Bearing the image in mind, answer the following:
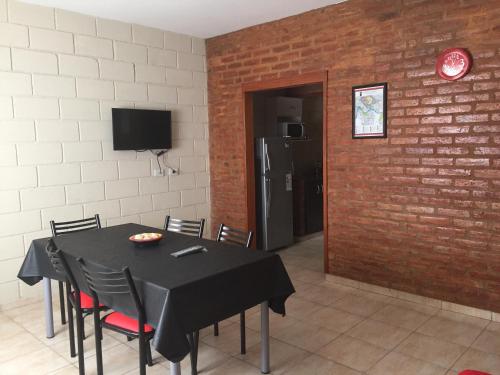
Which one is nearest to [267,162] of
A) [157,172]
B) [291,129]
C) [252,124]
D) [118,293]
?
[252,124]

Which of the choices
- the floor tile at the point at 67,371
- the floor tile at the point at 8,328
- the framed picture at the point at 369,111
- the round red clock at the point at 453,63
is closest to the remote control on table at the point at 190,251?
the floor tile at the point at 67,371

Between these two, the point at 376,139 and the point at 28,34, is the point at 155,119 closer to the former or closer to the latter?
the point at 28,34

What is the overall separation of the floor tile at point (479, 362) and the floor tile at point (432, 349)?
0.04 metres

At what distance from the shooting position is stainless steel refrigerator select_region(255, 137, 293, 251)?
5410 millimetres

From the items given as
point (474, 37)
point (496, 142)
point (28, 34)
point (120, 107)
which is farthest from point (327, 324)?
point (28, 34)

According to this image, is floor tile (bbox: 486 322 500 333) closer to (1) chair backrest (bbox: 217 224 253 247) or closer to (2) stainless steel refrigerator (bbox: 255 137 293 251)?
(1) chair backrest (bbox: 217 224 253 247)

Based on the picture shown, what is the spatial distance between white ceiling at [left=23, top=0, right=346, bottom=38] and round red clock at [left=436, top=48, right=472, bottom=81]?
121 centimetres

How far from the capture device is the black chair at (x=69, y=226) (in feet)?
11.4

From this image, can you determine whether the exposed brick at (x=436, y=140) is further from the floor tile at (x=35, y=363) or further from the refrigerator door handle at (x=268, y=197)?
the floor tile at (x=35, y=363)

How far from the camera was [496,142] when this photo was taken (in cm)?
323

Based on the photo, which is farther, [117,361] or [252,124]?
[252,124]

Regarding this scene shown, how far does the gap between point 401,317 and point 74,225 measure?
3.06 m

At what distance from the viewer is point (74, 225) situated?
13.0ft

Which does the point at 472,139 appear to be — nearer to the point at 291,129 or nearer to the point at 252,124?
the point at 252,124
